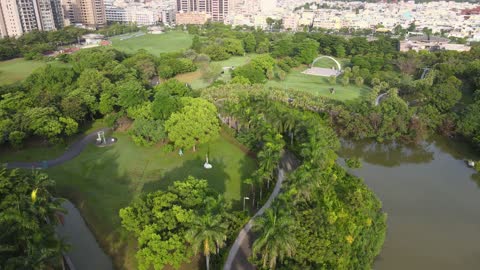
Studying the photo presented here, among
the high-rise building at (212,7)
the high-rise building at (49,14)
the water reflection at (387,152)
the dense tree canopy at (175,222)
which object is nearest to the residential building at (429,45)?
the water reflection at (387,152)

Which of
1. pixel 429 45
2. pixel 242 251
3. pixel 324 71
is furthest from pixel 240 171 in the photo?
pixel 429 45

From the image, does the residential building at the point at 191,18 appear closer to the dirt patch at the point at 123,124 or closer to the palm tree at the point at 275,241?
the dirt patch at the point at 123,124

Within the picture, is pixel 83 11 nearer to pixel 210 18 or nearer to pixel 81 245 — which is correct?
pixel 210 18

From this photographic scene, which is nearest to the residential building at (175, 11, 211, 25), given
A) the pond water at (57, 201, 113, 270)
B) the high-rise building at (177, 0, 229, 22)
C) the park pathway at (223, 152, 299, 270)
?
the high-rise building at (177, 0, 229, 22)

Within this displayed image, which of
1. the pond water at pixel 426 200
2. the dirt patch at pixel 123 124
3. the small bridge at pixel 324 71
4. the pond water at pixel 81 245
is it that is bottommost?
the pond water at pixel 426 200

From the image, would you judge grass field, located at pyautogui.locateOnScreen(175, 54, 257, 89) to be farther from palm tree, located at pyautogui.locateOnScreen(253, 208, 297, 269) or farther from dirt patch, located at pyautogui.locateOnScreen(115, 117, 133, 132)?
palm tree, located at pyautogui.locateOnScreen(253, 208, 297, 269)
